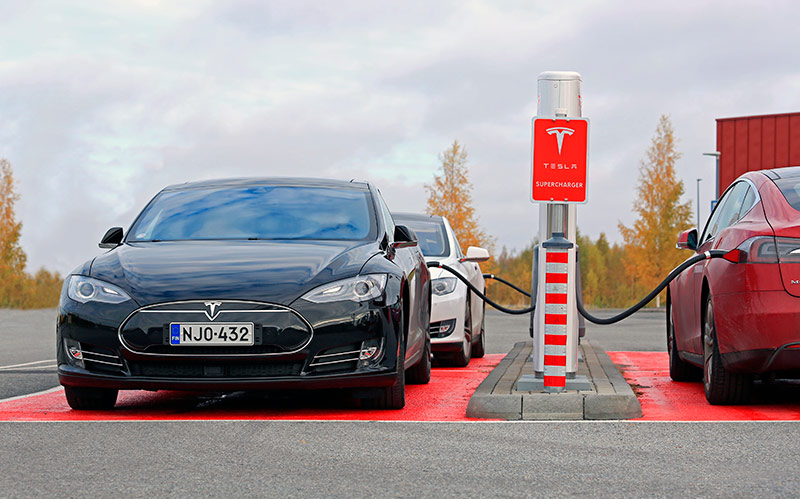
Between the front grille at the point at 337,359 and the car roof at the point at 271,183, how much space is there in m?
2.14

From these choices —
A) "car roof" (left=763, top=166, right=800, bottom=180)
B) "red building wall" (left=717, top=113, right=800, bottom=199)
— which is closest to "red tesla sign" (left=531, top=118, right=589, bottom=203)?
"car roof" (left=763, top=166, right=800, bottom=180)

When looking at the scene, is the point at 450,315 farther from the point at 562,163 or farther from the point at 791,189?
the point at 791,189

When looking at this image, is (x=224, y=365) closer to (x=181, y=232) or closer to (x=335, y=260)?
(x=335, y=260)

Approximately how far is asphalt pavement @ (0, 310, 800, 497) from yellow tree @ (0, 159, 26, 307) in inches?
2381

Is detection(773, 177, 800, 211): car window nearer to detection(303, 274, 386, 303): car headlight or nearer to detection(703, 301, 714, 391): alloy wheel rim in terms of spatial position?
detection(703, 301, 714, 391): alloy wheel rim

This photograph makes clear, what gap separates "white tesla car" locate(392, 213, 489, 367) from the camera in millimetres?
10734

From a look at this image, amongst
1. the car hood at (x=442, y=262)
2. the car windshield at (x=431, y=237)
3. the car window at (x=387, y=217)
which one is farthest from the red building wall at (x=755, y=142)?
the car window at (x=387, y=217)

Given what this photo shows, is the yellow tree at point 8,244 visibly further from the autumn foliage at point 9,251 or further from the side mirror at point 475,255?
the side mirror at point 475,255

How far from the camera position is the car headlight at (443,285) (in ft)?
35.4

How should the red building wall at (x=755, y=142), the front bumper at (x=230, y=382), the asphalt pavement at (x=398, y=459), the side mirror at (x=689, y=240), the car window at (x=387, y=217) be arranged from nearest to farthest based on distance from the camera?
1. the asphalt pavement at (x=398, y=459)
2. the front bumper at (x=230, y=382)
3. the car window at (x=387, y=217)
4. the side mirror at (x=689, y=240)
5. the red building wall at (x=755, y=142)

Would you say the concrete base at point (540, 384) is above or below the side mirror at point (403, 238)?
below

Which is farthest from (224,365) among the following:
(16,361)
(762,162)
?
(762,162)

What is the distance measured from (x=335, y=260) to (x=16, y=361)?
6.74 metres

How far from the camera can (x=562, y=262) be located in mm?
6883
